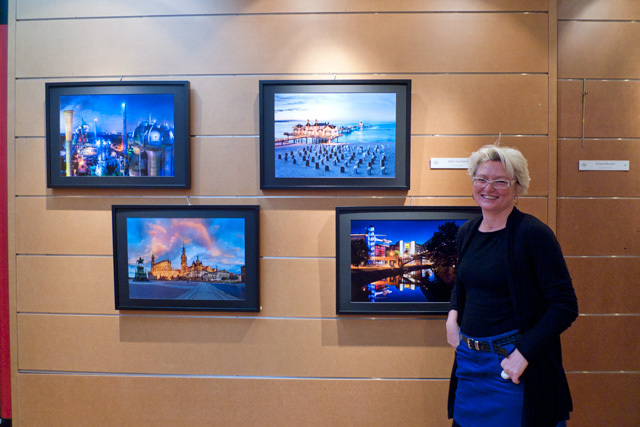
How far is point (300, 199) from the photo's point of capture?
98.1 inches

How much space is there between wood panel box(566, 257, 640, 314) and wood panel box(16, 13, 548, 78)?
1.24 metres

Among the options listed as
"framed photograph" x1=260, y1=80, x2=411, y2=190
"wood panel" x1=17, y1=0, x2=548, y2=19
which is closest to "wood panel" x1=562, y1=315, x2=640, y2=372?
"framed photograph" x1=260, y1=80, x2=411, y2=190

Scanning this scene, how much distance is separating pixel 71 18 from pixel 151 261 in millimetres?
1597

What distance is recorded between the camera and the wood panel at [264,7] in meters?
2.45

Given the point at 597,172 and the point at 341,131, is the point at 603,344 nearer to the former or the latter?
the point at 597,172

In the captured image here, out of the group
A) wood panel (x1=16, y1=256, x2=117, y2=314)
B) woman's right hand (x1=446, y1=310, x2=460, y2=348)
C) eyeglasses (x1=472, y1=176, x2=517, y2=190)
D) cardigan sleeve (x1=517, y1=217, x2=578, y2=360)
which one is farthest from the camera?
wood panel (x1=16, y1=256, x2=117, y2=314)

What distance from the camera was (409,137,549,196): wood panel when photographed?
8.05 feet

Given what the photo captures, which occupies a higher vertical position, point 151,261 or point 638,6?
point 638,6

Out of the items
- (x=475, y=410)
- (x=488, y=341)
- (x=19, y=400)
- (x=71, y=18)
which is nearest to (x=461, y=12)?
(x=488, y=341)

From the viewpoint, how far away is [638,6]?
2.48 metres

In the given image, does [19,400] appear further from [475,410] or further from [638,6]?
[638,6]

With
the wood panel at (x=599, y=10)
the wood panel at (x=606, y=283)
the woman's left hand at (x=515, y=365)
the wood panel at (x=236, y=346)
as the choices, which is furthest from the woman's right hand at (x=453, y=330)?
the wood panel at (x=599, y=10)

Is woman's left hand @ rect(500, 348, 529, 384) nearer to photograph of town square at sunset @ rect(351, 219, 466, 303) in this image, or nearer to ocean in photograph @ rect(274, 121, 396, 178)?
photograph of town square at sunset @ rect(351, 219, 466, 303)

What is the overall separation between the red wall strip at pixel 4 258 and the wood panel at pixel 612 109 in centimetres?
366
